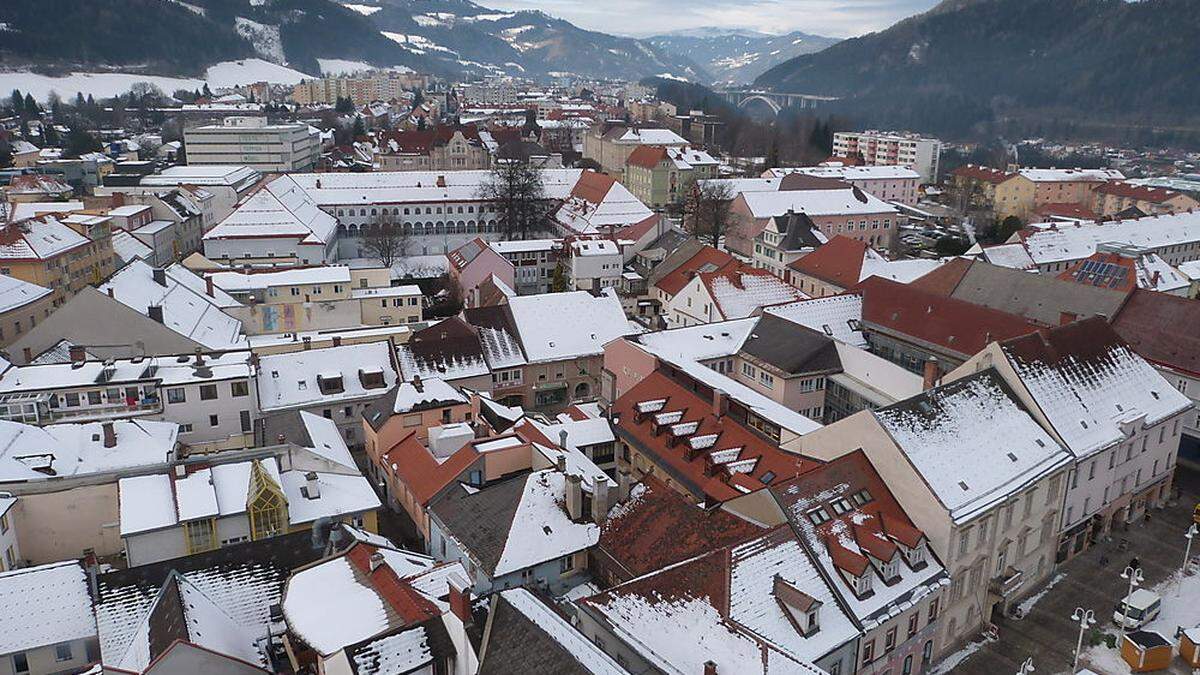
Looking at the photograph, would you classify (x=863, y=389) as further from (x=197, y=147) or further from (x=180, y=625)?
(x=197, y=147)

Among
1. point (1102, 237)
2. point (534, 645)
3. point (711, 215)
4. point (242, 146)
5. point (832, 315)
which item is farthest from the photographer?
point (242, 146)

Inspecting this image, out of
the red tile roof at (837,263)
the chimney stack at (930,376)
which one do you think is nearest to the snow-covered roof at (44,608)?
the chimney stack at (930,376)

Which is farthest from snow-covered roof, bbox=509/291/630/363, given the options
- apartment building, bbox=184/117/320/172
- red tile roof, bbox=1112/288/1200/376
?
apartment building, bbox=184/117/320/172

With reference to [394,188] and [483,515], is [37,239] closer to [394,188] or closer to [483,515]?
[394,188]

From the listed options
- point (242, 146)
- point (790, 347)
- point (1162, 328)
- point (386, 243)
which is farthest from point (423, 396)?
point (242, 146)

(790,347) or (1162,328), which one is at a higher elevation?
(1162,328)

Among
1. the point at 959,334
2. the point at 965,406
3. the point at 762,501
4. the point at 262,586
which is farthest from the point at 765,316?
the point at 262,586

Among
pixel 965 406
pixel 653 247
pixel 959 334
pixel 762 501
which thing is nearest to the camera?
pixel 762 501
